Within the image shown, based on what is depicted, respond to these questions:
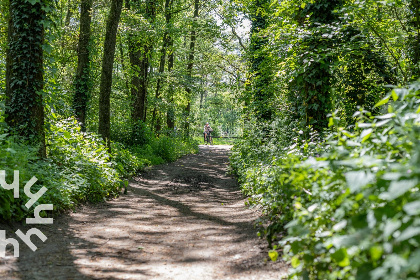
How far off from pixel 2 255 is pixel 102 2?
12633 mm

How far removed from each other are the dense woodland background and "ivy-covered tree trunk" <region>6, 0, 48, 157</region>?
0.07 ft

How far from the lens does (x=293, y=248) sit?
269cm

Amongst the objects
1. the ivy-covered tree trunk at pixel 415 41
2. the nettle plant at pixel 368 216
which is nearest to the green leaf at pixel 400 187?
the nettle plant at pixel 368 216

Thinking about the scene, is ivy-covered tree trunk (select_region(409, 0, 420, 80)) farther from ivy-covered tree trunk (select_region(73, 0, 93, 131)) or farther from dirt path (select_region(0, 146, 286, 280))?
ivy-covered tree trunk (select_region(73, 0, 93, 131))

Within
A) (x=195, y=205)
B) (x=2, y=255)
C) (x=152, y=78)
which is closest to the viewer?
(x=2, y=255)

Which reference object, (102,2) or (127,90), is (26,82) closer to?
(102,2)

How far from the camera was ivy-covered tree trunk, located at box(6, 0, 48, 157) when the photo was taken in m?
6.42

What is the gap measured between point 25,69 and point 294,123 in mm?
6125

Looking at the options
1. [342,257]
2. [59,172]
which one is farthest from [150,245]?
[342,257]

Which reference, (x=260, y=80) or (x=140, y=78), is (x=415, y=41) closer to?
(x=260, y=80)

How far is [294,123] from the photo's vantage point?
27.0ft

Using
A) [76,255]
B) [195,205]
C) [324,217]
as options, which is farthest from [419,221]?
[195,205]

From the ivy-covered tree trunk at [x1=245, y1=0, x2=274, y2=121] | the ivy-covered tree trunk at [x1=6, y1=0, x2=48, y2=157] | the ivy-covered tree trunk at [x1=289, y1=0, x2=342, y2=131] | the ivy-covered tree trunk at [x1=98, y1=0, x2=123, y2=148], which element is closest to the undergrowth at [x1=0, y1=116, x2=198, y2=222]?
the ivy-covered tree trunk at [x1=6, y1=0, x2=48, y2=157]

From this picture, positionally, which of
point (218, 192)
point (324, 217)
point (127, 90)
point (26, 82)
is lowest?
point (218, 192)
